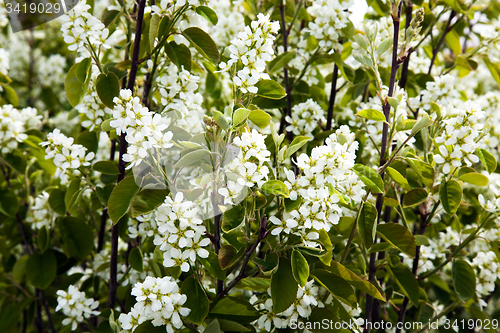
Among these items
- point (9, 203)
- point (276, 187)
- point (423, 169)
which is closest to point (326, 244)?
point (276, 187)

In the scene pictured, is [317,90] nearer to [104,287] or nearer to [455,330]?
[455,330]

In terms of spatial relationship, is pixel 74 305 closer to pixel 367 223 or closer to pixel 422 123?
pixel 367 223

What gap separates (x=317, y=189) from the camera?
31.3 inches

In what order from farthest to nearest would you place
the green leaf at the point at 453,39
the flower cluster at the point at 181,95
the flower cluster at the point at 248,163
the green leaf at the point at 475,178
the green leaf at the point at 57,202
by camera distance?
the green leaf at the point at 453,39
the green leaf at the point at 57,202
the flower cluster at the point at 181,95
the green leaf at the point at 475,178
the flower cluster at the point at 248,163

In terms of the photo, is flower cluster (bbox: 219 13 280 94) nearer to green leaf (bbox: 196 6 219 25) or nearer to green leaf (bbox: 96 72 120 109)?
green leaf (bbox: 196 6 219 25)

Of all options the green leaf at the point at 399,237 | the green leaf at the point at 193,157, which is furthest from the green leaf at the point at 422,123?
the green leaf at the point at 193,157

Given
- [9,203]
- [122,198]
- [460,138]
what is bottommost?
[9,203]

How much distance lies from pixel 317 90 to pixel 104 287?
1.07m

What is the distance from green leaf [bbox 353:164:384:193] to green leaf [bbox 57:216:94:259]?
842mm

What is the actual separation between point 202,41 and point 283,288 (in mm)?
640

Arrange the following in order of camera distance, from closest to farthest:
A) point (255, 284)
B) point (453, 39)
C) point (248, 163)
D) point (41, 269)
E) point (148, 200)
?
point (248, 163) < point (148, 200) < point (255, 284) < point (41, 269) < point (453, 39)

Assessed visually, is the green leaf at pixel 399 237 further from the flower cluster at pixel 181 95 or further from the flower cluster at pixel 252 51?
the flower cluster at pixel 181 95

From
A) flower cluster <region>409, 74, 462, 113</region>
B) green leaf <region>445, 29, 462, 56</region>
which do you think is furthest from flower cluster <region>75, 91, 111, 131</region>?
green leaf <region>445, 29, 462, 56</region>

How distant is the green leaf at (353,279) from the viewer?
92cm
